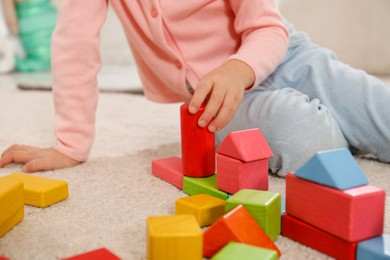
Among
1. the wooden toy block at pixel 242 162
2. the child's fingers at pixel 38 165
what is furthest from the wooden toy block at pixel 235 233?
the child's fingers at pixel 38 165

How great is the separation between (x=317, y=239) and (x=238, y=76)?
1.01 ft

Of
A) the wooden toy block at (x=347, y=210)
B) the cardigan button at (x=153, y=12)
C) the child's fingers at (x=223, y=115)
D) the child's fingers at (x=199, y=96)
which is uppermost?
the cardigan button at (x=153, y=12)

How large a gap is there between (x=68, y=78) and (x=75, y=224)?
36 cm

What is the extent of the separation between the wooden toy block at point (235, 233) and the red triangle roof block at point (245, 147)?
105 millimetres

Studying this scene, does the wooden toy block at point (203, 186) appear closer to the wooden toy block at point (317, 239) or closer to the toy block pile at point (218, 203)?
the toy block pile at point (218, 203)

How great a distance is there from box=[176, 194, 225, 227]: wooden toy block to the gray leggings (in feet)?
0.75

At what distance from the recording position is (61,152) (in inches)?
32.4

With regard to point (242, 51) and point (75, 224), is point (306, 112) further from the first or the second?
point (75, 224)

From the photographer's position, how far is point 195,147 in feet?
2.19

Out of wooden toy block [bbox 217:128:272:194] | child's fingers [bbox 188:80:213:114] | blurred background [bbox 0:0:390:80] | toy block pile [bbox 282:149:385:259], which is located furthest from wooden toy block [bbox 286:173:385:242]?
blurred background [bbox 0:0:390:80]

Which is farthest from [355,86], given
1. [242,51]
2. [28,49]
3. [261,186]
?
[28,49]

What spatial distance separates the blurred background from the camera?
6.08 feet

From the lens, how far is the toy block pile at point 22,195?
1.75ft

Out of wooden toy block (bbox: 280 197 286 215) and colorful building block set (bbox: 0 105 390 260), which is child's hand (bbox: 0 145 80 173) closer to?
colorful building block set (bbox: 0 105 390 260)
